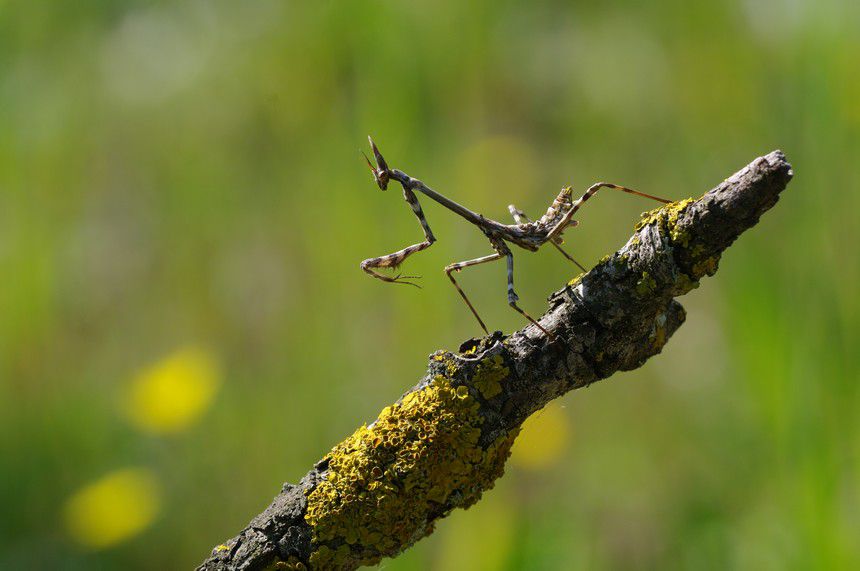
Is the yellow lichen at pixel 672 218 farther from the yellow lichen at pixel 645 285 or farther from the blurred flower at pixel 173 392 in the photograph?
the blurred flower at pixel 173 392

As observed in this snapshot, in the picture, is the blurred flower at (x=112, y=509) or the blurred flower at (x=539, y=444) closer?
the blurred flower at (x=112, y=509)

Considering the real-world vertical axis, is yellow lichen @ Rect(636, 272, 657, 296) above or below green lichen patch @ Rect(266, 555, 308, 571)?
above

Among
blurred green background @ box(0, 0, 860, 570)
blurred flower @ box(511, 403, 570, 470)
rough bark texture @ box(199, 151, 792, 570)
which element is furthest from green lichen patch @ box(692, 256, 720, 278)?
Result: blurred flower @ box(511, 403, 570, 470)

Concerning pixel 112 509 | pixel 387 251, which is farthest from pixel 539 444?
pixel 112 509

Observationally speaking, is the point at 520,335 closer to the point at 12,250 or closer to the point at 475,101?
the point at 475,101

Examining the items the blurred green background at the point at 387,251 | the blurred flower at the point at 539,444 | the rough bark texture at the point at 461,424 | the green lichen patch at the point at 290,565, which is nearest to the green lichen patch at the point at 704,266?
the rough bark texture at the point at 461,424

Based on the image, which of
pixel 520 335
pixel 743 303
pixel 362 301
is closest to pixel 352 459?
pixel 520 335

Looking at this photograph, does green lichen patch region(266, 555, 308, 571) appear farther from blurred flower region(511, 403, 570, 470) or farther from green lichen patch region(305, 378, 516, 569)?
blurred flower region(511, 403, 570, 470)
